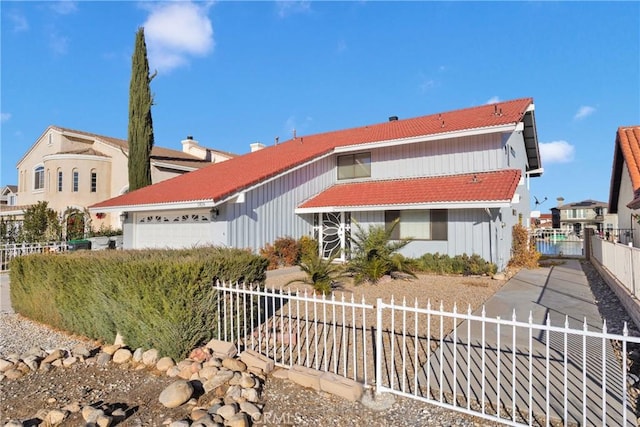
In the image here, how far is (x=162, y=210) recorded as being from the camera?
50.8 feet

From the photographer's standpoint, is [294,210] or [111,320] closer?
[111,320]

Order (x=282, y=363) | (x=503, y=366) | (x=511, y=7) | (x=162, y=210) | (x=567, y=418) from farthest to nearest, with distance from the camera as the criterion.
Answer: (x=162, y=210), (x=511, y=7), (x=282, y=363), (x=503, y=366), (x=567, y=418)

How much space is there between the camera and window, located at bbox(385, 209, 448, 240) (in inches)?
543

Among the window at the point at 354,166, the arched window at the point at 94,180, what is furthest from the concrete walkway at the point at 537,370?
the arched window at the point at 94,180

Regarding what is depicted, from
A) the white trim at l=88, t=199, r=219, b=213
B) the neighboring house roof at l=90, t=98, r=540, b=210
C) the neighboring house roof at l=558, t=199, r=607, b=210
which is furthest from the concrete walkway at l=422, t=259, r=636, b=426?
the neighboring house roof at l=558, t=199, r=607, b=210

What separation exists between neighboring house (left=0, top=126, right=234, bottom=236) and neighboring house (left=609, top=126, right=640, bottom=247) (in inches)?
1017

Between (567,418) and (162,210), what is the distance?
15012 mm

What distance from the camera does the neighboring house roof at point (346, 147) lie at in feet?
44.7

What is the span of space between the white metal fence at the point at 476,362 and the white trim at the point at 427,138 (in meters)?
8.62

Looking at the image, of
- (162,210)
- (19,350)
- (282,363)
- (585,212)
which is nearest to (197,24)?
(162,210)

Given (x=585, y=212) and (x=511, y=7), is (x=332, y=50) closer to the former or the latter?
(x=511, y=7)

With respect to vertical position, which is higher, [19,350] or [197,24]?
[197,24]

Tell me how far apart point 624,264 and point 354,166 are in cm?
1141

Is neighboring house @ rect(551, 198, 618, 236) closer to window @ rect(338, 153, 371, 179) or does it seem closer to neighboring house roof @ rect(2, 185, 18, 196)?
window @ rect(338, 153, 371, 179)
